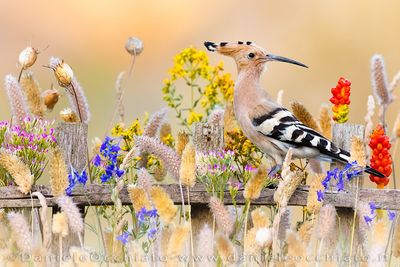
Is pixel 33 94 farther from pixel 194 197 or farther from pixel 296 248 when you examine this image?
pixel 296 248

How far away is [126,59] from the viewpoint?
16156 millimetres

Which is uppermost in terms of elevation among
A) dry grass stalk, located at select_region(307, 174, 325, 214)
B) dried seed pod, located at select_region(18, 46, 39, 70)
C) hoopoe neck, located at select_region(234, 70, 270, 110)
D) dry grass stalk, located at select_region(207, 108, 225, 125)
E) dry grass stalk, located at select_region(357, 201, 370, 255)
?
dried seed pod, located at select_region(18, 46, 39, 70)

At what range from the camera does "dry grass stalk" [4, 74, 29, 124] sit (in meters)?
4.96

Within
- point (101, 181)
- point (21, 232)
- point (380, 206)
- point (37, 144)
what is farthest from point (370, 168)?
point (21, 232)

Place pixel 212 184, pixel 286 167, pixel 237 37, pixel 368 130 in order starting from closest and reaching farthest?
pixel 286 167
pixel 212 184
pixel 368 130
pixel 237 37

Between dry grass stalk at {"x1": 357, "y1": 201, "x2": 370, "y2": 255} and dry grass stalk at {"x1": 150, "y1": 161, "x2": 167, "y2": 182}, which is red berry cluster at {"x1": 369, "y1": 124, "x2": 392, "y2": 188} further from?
dry grass stalk at {"x1": 150, "y1": 161, "x2": 167, "y2": 182}

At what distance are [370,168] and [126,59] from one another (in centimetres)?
1155

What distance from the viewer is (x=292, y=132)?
516 centimetres

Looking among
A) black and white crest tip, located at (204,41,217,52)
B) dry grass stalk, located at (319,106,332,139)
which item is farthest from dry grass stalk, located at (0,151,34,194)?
dry grass stalk, located at (319,106,332,139)

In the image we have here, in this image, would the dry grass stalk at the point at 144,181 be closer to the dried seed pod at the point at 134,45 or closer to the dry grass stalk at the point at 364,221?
the dry grass stalk at the point at 364,221

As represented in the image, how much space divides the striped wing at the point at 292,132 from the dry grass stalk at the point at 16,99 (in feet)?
4.18

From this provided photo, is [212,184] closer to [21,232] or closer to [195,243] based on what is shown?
[195,243]

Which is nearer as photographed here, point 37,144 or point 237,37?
point 37,144

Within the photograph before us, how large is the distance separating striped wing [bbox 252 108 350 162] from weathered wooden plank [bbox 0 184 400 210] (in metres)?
0.23
